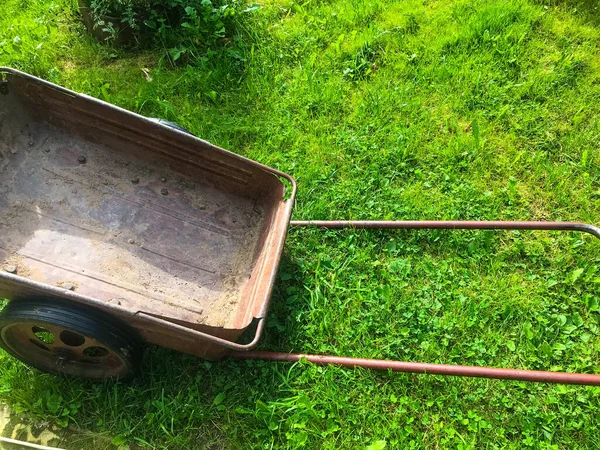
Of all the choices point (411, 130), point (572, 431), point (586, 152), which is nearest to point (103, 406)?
point (572, 431)

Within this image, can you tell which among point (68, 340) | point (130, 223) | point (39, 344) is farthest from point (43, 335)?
point (130, 223)

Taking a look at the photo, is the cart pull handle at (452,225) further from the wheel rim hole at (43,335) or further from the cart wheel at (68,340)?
the wheel rim hole at (43,335)

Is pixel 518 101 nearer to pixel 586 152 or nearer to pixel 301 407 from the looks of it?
pixel 586 152

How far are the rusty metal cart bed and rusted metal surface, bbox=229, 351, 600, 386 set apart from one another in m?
0.01

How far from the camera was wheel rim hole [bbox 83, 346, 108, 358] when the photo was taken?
2.73 metres

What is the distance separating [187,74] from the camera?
13.9 ft

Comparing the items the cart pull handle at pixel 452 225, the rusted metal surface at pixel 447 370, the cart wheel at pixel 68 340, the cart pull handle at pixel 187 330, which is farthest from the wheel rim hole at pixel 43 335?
the cart pull handle at pixel 452 225

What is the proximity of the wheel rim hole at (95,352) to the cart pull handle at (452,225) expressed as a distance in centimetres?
136

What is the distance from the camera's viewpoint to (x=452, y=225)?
3051mm

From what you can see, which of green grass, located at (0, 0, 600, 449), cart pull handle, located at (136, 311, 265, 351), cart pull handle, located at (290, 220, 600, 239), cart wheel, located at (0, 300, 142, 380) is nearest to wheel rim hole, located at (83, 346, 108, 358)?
cart wheel, located at (0, 300, 142, 380)

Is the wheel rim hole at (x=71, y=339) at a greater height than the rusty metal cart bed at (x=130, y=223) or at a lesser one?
lesser

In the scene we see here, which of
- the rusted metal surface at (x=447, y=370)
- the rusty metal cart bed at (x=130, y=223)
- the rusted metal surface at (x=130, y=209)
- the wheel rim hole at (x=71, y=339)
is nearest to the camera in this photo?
the rusted metal surface at (x=447, y=370)

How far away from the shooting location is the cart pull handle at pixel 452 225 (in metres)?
2.89

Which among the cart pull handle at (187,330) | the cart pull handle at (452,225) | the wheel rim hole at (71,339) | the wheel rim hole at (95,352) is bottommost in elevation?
the wheel rim hole at (95,352)
